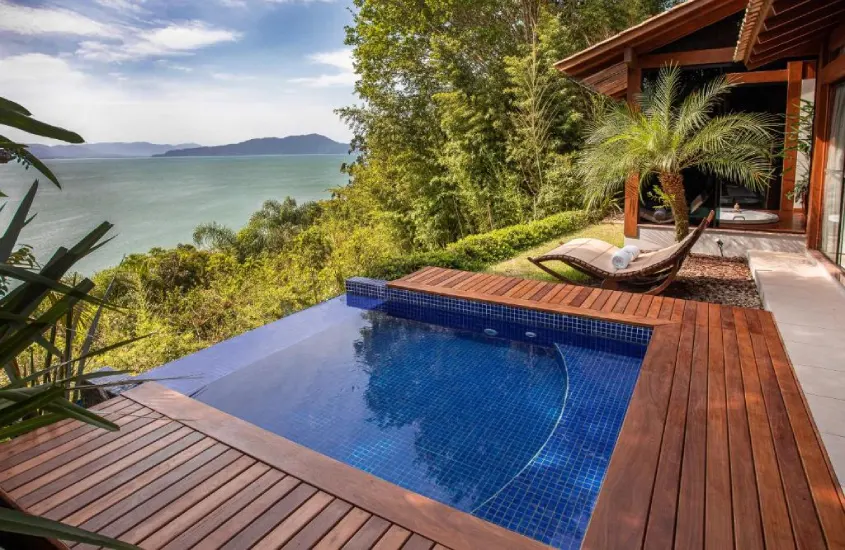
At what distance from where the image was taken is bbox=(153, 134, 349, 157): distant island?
7012 centimetres

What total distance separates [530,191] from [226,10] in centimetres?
2691

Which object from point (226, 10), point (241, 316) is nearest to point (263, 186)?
point (226, 10)

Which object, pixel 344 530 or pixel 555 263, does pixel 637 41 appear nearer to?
pixel 555 263

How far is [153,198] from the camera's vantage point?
3700cm

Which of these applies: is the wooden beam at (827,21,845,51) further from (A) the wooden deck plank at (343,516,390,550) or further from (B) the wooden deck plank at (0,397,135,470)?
(B) the wooden deck plank at (0,397,135,470)

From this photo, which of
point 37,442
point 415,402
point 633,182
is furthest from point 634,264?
point 37,442

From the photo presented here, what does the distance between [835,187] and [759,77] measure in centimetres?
249

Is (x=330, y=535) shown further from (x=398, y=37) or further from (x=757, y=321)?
(x=398, y=37)

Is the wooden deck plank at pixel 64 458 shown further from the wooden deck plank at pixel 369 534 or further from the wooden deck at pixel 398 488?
the wooden deck plank at pixel 369 534

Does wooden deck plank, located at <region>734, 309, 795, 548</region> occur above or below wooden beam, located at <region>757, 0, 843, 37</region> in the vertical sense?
below

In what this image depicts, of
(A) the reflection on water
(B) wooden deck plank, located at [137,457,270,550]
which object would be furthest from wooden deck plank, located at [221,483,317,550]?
(A) the reflection on water

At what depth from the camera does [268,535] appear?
6.98ft

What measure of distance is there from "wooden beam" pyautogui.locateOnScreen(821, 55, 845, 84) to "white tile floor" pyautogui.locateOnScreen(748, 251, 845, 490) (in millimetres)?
1980

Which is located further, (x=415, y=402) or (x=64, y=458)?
(x=415, y=402)
